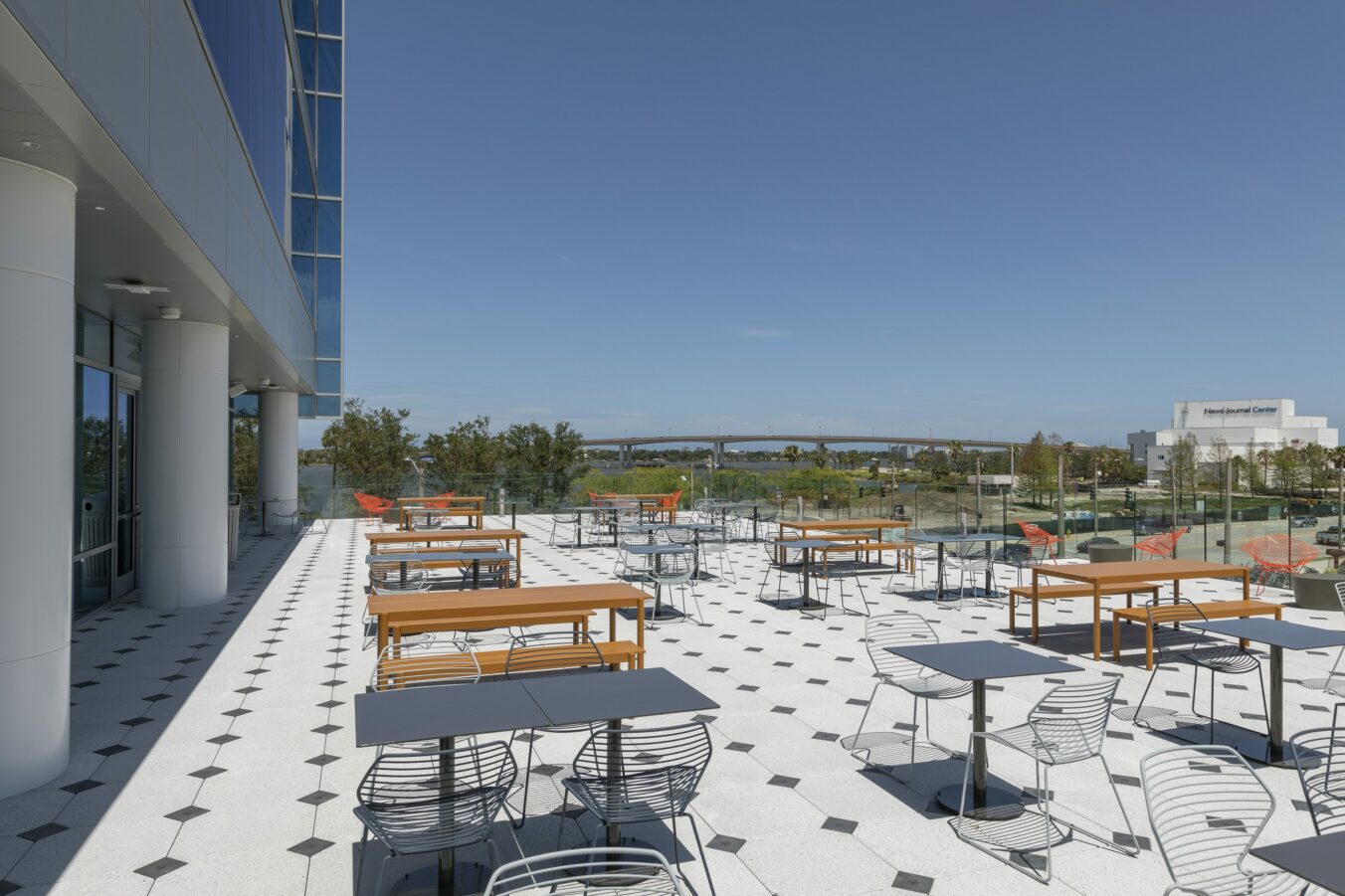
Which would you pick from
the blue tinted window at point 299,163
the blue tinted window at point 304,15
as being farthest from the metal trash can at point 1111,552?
the blue tinted window at point 304,15

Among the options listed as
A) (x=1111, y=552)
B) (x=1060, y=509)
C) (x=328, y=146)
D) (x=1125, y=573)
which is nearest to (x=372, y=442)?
(x=328, y=146)

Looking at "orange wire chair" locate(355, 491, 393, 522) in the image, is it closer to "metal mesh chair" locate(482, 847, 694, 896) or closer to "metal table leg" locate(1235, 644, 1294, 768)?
"metal mesh chair" locate(482, 847, 694, 896)

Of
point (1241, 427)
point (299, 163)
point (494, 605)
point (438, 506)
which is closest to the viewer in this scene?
point (494, 605)

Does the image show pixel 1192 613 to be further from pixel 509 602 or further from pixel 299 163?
pixel 299 163

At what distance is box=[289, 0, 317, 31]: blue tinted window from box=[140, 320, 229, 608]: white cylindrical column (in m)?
11.3

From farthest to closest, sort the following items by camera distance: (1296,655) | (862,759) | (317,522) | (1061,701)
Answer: (317,522) → (1296,655) → (862,759) → (1061,701)

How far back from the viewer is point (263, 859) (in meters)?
3.67

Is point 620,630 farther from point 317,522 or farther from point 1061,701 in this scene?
point 317,522

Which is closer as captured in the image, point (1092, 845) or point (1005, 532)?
point (1092, 845)

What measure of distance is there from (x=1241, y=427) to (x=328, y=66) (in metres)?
111

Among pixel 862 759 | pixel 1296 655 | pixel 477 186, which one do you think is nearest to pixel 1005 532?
pixel 1296 655

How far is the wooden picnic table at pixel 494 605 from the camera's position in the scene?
5996mm

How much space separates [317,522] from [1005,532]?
16841 millimetres

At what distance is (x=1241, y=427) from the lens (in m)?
99.7
